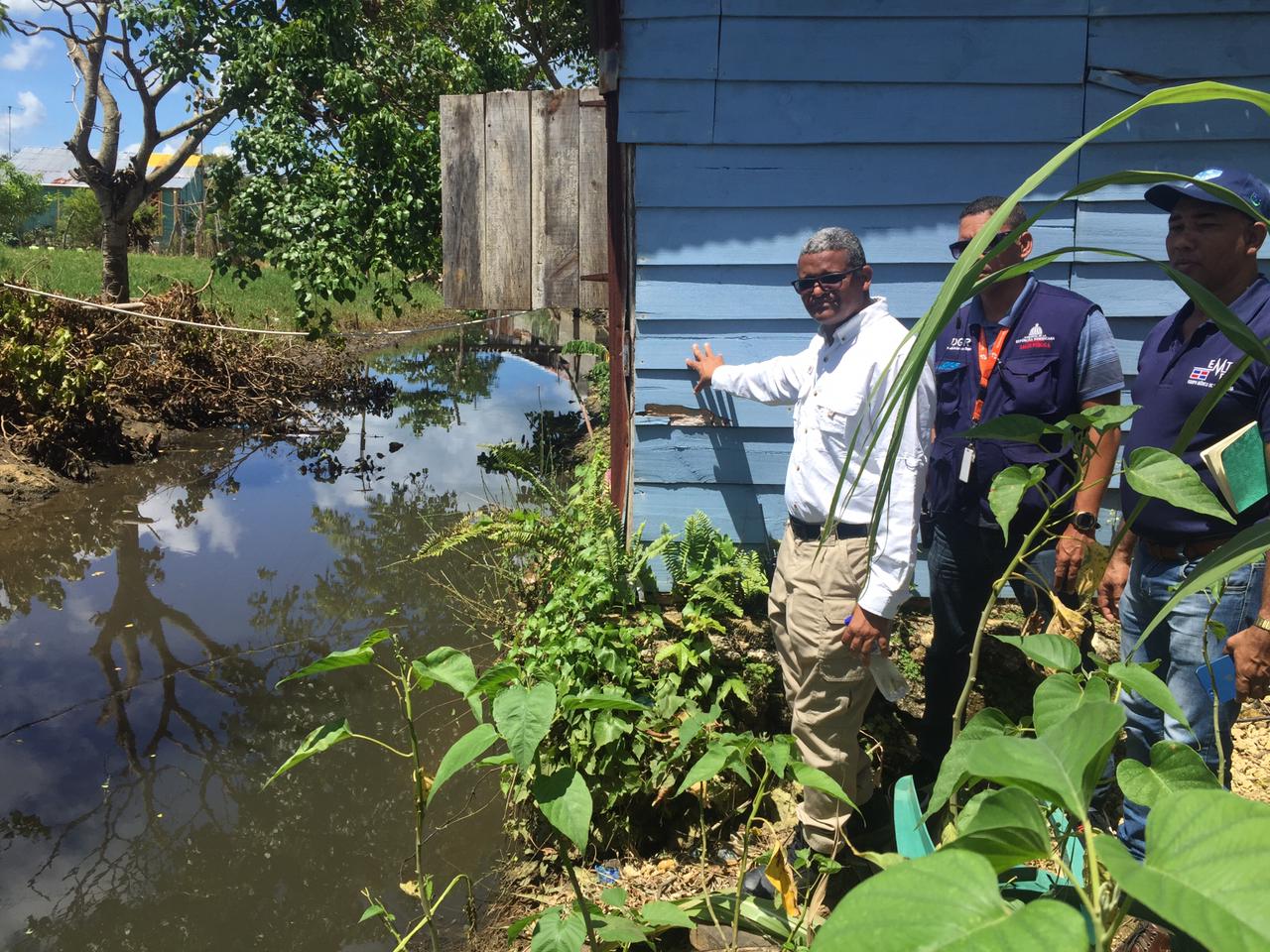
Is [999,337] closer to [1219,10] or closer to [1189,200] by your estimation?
[1189,200]

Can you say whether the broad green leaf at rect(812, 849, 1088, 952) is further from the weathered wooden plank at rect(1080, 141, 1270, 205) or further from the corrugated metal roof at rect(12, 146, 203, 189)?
the corrugated metal roof at rect(12, 146, 203, 189)

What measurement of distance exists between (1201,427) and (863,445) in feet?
2.75

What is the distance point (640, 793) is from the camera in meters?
3.30

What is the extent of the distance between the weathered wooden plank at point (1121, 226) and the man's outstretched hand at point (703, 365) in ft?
5.18

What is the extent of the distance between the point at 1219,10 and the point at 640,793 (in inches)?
145

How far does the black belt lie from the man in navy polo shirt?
0.75 meters

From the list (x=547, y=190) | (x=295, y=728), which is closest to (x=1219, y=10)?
(x=547, y=190)

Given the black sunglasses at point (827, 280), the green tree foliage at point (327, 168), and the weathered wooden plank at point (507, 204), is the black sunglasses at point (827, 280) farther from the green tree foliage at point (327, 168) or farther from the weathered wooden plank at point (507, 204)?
the green tree foliage at point (327, 168)

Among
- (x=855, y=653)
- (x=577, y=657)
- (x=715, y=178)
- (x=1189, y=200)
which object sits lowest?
(x=577, y=657)

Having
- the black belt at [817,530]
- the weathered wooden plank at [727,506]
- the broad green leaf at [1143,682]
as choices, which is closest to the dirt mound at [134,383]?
the weathered wooden plank at [727,506]

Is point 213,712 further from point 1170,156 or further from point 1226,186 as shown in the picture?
point 1170,156

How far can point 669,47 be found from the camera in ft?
12.5

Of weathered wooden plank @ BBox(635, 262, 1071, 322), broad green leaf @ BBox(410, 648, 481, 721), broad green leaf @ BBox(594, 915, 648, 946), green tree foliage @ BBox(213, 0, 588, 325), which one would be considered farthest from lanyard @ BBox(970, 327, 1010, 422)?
green tree foliage @ BBox(213, 0, 588, 325)

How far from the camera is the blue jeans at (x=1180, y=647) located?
2.34 meters
